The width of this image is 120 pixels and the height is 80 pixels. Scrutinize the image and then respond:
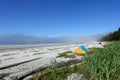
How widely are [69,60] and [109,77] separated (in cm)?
678

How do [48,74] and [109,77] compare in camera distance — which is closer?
[109,77]

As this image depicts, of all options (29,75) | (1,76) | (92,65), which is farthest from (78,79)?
(1,76)

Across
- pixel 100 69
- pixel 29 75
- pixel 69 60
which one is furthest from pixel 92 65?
pixel 69 60

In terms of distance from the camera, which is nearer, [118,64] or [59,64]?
[118,64]

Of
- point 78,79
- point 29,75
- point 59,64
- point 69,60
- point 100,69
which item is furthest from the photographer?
point 69,60

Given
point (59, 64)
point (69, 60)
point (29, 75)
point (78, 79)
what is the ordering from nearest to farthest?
point (78, 79), point (29, 75), point (59, 64), point (69, 60)

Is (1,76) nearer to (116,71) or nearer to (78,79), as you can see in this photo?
(78,79)

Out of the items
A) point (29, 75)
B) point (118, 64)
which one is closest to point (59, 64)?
point (29, 75)

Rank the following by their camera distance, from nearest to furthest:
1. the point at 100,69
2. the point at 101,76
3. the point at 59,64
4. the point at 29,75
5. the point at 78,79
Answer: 1. the point at 101,76
2. the point at 100,69
3. the point at 78,79
4. the point at 29,75
5. the point at 59,64

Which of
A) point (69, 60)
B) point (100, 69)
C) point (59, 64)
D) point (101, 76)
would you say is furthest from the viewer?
point (69, 60)

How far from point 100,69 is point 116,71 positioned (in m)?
0.56

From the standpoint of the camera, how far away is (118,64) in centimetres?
801

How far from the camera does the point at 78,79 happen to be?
8656 millimetres

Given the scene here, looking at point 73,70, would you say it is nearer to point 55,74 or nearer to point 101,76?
point 55,74
